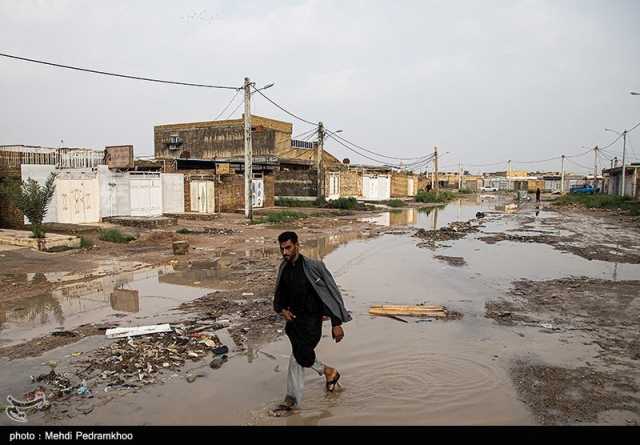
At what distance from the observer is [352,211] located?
35.6 metres

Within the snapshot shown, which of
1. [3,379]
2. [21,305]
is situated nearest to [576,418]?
[3,379]

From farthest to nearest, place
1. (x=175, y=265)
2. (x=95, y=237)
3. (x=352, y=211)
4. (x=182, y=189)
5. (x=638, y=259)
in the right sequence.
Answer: (x=352, y=211) → (x=182, y=189) → (x=95, y=237) → (x=638, y=259) → (x=175, y=265)

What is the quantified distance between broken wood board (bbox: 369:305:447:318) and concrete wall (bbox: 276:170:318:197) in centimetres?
3250

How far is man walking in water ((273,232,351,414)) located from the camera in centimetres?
464

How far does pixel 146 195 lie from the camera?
80.7ft

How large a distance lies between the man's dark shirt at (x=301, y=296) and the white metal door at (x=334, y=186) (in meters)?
37.2

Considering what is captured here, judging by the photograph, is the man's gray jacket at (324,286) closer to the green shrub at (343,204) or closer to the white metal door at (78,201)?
the white metal door at (78,201)

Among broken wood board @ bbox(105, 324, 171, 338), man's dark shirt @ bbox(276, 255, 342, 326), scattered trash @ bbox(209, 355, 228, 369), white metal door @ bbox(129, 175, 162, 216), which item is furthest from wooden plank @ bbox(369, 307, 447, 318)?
white metal door @ bbox(129, 175, 162, 216)

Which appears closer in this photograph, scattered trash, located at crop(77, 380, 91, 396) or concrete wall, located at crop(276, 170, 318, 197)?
scattered trash, located at crop(77, 380, 91, 396)

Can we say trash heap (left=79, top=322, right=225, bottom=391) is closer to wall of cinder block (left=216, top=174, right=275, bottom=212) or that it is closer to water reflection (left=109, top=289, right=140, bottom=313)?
water reflection (left=109, top=289, right=140, bottom=313)

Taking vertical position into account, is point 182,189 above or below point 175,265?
above
